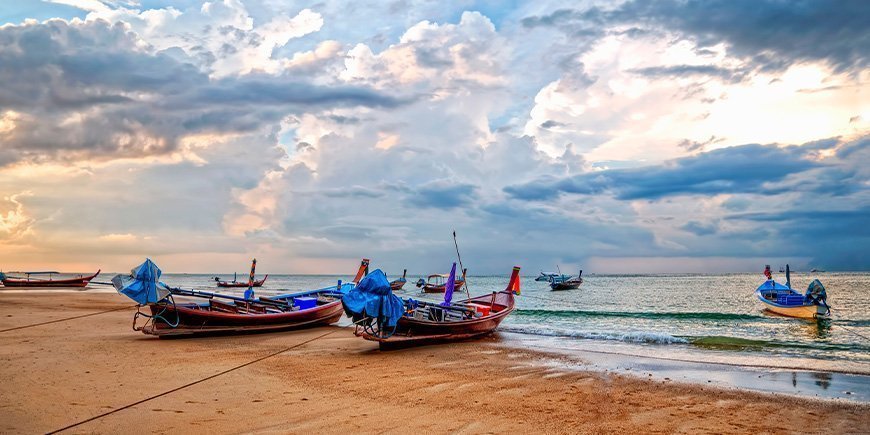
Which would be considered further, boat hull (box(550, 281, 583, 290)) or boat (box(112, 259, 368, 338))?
boat hull (box(550, 281, 583, 290))

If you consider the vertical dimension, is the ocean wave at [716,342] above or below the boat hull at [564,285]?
below

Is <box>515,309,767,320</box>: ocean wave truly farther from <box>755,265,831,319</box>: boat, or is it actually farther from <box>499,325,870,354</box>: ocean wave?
<box>499,325,870,354</box>: ocean wave

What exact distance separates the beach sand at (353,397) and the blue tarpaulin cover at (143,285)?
4.74 ft

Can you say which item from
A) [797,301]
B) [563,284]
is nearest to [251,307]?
[797,301]

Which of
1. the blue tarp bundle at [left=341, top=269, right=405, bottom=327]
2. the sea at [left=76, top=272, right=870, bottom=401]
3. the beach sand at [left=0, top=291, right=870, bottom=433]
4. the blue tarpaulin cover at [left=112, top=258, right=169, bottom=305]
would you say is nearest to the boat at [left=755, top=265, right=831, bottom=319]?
the sea at [left=76, top=272, right=870, bottom=401]

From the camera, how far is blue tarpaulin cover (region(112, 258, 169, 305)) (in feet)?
49.6

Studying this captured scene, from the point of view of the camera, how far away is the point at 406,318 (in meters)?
15.8

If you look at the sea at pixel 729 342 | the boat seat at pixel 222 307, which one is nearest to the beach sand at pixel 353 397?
the sea at pixel 729 342

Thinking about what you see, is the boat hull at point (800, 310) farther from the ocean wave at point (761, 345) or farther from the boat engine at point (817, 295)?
the ocean wave at point (761, 345)

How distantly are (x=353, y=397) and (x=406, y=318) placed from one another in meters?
6.39

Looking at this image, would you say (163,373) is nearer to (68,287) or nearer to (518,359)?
(518,359)

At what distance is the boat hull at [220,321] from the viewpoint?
16.6 m

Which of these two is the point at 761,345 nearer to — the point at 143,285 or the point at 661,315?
the point at 661,315

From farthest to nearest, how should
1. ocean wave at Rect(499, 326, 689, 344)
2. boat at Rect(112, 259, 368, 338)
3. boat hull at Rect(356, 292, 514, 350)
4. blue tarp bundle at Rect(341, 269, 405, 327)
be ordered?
ocean wave at Rect(499, 326, 689, 344), boat hull at Rect(356, 292, 514, 350), boat at Rect(112, 259, 368, 338), blue tarp bundle at Rect(341, 269, 405, 327)
